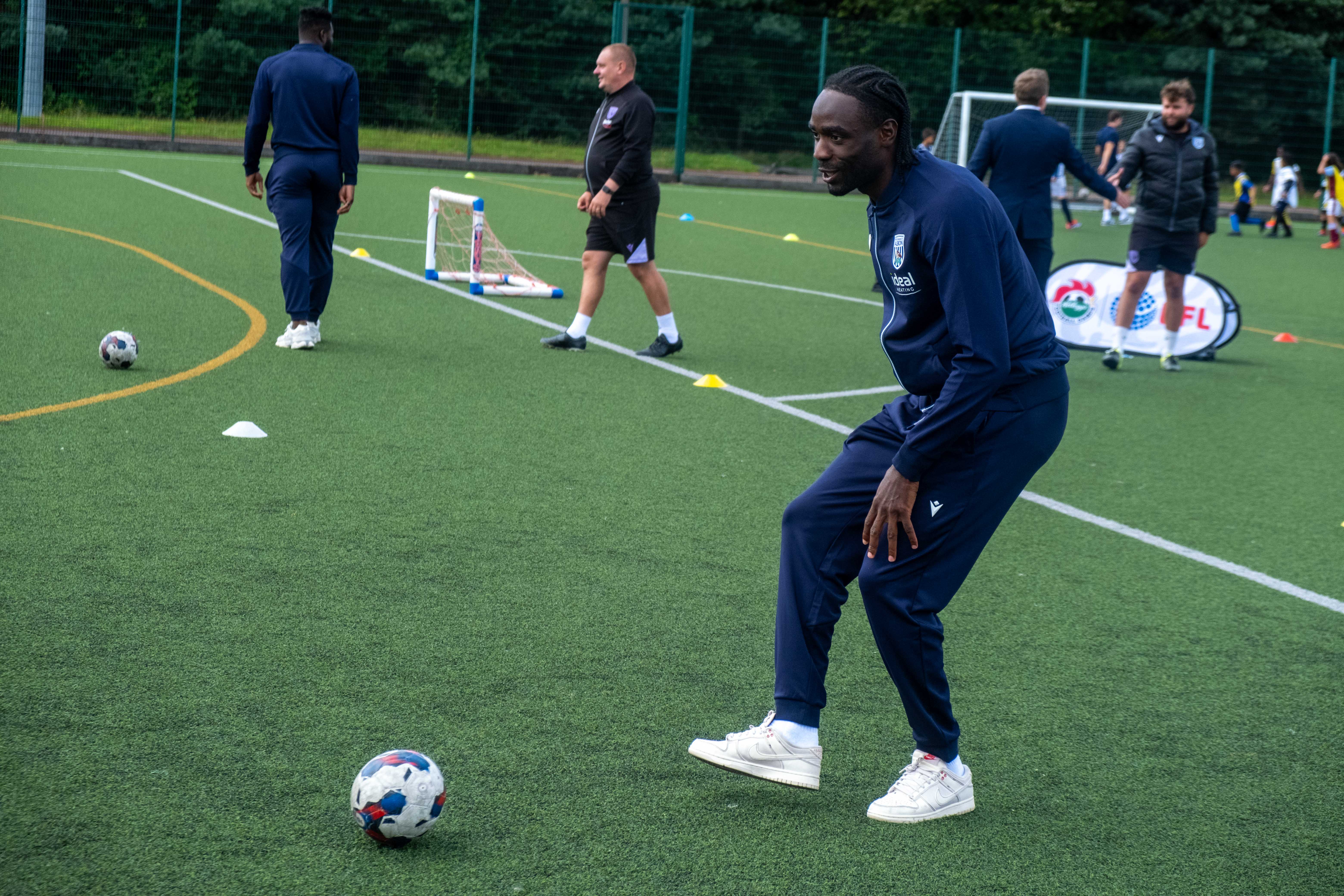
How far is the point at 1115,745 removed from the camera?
162 inches

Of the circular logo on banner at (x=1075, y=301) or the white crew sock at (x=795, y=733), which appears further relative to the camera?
the circular logo on banner at (x=1075, y=301)

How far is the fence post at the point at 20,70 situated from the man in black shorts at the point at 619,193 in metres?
19.9

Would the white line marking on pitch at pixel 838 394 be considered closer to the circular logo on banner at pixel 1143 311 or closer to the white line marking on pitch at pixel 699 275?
the circular logo on banner at pixel 1143 311

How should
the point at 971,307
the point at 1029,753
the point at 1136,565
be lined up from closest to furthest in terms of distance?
the point at 971,307, the point at 1029,753, the point at 1136,565

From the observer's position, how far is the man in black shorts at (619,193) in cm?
957

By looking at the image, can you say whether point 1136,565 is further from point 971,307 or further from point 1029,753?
point 971,307

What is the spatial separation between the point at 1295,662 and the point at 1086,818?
1.62m

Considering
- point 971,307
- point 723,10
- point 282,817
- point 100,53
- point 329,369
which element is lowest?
point 282,817

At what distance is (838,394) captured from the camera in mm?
9305

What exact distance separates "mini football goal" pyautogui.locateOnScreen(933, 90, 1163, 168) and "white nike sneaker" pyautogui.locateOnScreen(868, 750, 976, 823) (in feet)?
67.6

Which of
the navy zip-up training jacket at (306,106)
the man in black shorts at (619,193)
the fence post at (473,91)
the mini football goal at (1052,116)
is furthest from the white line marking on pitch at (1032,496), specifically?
the fence post at (473,91)

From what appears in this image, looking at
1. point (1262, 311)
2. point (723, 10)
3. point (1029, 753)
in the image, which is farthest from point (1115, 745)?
point (723, 10)

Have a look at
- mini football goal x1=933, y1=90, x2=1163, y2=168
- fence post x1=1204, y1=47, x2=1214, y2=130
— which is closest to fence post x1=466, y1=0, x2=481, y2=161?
mini football goal x1=933, y1=90, x2=1163, y2=168

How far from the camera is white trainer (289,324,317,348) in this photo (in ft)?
30.5
